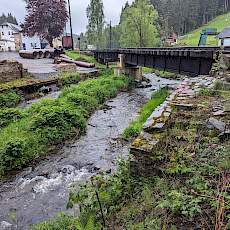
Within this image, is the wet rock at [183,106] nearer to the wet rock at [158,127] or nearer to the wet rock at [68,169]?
the wet rock at [158,127]

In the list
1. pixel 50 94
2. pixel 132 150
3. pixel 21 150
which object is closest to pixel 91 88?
pixel 50 94

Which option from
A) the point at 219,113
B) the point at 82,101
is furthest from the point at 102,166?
the point at 82,101

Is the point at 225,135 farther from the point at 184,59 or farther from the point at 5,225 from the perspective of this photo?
the point at 184,59

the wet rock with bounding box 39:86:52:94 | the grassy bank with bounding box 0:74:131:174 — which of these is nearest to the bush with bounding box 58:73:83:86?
the wet rock with bounding box 39:86:52:94

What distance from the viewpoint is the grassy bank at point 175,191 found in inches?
128

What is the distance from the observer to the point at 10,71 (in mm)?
18969

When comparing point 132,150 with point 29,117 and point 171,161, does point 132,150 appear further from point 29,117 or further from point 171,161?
point 29,117

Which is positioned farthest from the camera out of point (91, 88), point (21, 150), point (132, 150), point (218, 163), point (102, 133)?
point (91, 88)

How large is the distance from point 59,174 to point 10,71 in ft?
44.2

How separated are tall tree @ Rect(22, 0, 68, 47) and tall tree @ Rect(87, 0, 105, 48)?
18.4 meters

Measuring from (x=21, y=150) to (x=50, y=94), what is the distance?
33.4ft

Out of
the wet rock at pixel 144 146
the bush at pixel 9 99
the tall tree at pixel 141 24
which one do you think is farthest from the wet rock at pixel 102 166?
the tall tree at pixel 141 24

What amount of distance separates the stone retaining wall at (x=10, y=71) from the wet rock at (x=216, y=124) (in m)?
16.4

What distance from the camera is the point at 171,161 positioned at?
4.58m
